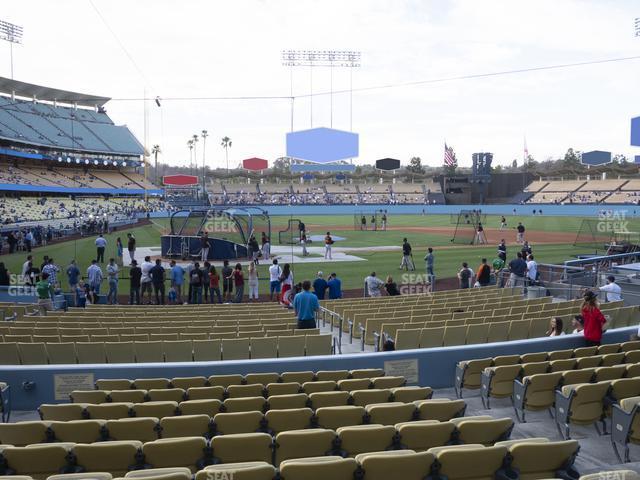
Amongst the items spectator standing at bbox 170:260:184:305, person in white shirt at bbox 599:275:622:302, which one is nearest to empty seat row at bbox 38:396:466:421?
person in white shirt at bbox 599:275:622:302

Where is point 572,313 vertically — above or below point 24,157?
below

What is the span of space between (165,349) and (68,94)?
87091 millimetres

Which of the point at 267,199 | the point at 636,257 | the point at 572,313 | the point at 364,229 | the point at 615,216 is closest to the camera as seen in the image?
the point at 572,313

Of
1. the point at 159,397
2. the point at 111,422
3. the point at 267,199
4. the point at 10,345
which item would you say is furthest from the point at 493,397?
the point at 267,199

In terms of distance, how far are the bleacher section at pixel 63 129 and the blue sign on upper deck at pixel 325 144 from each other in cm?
3340

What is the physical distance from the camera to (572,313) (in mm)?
11984

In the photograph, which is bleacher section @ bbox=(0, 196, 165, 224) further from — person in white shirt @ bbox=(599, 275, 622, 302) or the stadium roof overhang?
person in white shirt @ bbox=(599, 275, 622, 302)

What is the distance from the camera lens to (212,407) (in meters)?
5.74

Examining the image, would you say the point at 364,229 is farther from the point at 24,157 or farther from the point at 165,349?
the point at 24,157

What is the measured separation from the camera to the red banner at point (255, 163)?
346ft

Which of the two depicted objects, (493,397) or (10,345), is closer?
(493,397)

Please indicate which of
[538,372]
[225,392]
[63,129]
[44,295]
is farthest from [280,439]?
[63,129]

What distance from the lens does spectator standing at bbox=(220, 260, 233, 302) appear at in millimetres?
18891

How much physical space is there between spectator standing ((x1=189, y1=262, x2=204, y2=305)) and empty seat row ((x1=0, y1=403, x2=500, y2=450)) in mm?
12989
